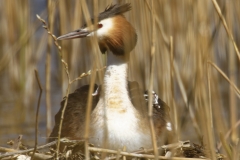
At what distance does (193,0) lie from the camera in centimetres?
480

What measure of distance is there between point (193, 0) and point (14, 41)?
115 inches

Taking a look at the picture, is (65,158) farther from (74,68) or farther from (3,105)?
(3,105)

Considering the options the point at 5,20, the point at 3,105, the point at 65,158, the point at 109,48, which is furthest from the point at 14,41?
the point at 65,158

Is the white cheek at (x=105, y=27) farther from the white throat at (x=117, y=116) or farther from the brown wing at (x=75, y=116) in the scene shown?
the brown wing at (x=75, y=116)

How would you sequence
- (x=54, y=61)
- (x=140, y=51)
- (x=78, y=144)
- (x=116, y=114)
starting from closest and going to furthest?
1. (x=78, y=144)
2. (x=116, y=114)
3. (x=140, y=51)
4. (x=54, y=61)

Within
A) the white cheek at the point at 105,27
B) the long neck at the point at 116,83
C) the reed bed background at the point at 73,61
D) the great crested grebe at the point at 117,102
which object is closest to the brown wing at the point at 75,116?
the great crested grebe at the point at 117,102

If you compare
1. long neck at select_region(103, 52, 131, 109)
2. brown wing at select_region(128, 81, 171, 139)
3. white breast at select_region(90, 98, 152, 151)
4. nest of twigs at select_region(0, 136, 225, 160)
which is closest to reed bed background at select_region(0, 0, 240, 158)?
brown wing at select_region(128, 81, 171, 139)

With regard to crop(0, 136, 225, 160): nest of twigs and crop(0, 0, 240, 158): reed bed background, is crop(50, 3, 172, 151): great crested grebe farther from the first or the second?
crop(0, 0, 240, 158): reed bed background

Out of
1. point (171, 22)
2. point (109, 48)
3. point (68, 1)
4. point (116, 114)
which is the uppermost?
point (68, 1)

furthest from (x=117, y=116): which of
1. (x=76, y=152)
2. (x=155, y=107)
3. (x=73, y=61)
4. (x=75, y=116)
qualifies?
(x=73, y=61)

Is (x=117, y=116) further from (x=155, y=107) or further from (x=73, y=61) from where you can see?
(x=73, y=61)

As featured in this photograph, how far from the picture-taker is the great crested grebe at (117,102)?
4.64 m

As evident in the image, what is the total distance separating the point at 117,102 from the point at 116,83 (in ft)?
0.55

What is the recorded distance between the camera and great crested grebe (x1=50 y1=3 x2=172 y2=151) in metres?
4.64
